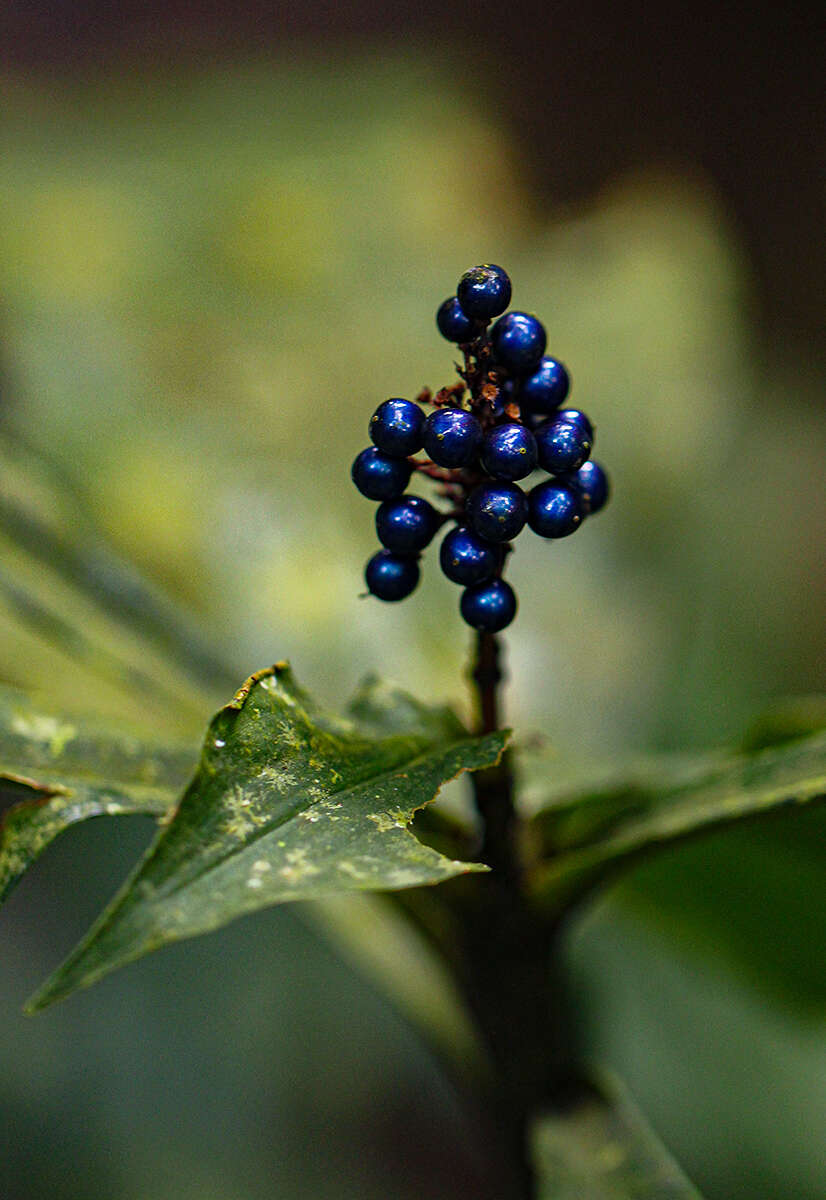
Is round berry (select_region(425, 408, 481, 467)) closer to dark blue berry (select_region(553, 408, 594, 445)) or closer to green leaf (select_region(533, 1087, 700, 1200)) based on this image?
dark blue berry (select_region(553, 408, 594, 445))

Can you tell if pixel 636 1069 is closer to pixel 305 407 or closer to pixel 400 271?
pixel 305 407

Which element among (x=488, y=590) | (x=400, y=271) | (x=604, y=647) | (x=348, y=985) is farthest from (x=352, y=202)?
(x=488, y=590)

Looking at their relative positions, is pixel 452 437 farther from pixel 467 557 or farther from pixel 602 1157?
pixel 602 1157

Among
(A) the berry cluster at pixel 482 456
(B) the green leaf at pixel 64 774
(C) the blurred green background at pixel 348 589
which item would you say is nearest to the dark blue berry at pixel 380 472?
(A) the berry cluster at pixel 482 456

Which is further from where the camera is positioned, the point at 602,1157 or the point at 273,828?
the point at 602,1157

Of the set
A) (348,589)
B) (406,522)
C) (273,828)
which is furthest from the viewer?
(348,589)

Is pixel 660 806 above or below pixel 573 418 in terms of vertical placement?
below

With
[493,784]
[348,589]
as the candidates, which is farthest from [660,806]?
[348,589]
